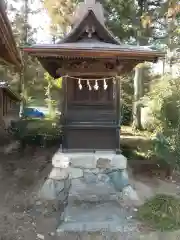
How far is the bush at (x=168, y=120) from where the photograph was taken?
293 inches

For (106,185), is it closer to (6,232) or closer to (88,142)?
(88,142)

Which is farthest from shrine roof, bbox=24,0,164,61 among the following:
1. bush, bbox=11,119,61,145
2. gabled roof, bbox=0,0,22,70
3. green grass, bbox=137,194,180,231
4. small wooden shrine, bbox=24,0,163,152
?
bush, bbox=11,119,61,145

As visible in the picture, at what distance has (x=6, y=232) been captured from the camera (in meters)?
4.67

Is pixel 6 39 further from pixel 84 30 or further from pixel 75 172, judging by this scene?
pixel 75 172

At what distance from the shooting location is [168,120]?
26.1 feet

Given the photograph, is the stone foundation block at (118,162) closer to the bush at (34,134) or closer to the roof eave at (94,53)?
the roof eave at (94,53)

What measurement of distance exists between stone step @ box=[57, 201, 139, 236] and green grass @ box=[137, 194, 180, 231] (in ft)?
0.83

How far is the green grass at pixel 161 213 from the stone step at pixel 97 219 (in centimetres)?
25

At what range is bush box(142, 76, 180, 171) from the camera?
24.4 ft

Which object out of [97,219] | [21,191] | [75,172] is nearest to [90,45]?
[75,172]

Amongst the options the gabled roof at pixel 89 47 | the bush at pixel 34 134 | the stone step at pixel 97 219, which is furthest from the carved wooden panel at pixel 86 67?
the bush at pixel 34 134

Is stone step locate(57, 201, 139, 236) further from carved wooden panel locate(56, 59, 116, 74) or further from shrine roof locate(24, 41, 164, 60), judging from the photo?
shrine roof locate(24, 41, 164, 60)

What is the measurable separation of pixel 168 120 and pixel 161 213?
3332 mm

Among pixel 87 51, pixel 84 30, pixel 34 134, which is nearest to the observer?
pixel 87 51
